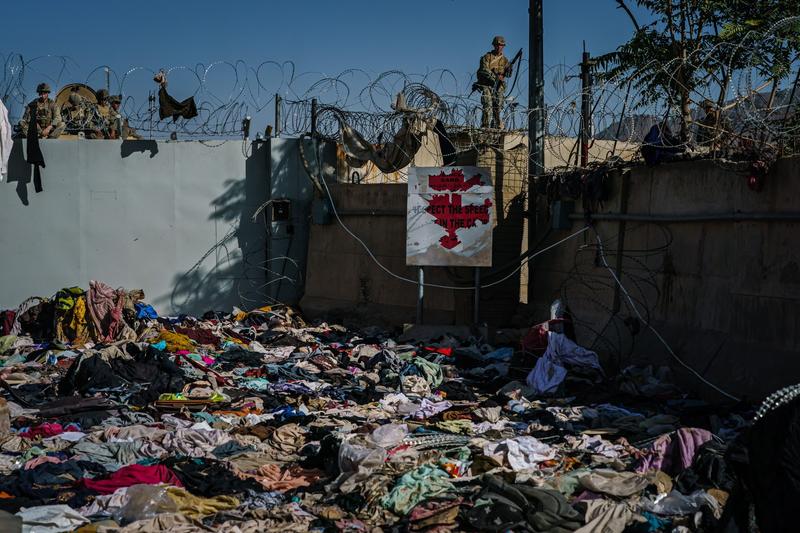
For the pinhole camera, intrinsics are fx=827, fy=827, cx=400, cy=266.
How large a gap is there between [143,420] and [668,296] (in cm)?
566

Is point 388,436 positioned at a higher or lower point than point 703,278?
lower

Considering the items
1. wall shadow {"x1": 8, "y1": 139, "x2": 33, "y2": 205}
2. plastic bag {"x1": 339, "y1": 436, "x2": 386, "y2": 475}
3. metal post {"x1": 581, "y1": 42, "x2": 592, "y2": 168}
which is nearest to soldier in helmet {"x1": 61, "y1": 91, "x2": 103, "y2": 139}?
wall shadow {"x1": 8, "y1": 139, "x2": 33, "y2": 205}

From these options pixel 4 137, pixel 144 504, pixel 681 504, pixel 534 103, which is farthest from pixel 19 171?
pixel 681 504

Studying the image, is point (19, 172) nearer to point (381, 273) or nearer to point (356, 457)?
point (381, 273)

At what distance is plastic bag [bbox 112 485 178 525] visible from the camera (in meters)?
5.37

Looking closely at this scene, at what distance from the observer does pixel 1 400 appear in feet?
24.5

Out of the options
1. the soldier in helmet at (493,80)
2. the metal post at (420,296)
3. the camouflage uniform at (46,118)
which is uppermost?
the soldier in helmet at (493,80)

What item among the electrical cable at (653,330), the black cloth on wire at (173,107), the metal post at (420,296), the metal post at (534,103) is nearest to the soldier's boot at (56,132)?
the black cloth on wire at (173,107)

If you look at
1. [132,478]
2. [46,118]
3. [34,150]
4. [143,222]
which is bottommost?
[132,478]

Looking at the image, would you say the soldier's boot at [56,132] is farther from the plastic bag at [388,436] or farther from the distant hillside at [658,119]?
the plastic bag at [388,436]

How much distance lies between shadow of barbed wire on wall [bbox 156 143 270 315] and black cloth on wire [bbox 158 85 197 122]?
50.0 inches

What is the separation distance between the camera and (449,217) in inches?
466

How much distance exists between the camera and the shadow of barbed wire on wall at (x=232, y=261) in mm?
14289

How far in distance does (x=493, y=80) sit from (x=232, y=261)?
5.40 m
